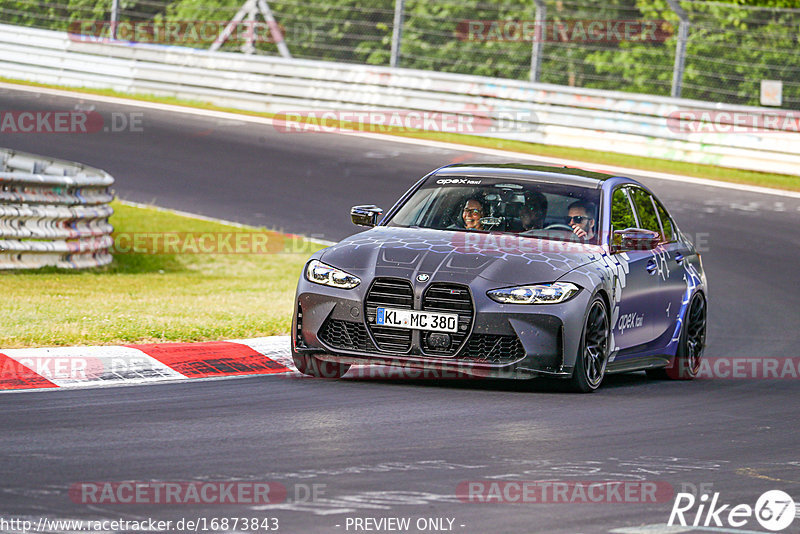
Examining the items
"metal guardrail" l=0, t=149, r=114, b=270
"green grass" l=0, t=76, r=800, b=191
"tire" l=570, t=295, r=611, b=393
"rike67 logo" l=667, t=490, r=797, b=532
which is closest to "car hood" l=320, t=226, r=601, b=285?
"tire" l=570, t=295, r=611, b=393

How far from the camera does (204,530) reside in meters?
5.15

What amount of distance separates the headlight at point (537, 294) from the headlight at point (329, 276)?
0.85m

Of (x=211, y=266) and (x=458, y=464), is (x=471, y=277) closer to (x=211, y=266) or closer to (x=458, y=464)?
(x=458, y=464)

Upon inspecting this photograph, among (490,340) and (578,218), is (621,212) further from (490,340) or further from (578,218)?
(490,340)

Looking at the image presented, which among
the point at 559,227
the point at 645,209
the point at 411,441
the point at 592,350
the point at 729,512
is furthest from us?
the point at 645,209

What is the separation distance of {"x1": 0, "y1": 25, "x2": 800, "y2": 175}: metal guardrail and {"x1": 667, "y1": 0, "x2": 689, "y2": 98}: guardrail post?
464 mm

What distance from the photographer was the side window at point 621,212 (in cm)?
1009

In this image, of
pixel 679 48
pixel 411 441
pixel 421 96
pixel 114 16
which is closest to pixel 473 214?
pixel 411 441

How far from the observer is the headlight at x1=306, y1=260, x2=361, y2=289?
347 inches

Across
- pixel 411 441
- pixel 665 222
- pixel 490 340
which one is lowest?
pixel 411 441

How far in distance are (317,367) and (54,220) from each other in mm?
5686

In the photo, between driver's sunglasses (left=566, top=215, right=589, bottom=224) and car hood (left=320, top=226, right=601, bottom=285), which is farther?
driver's sunglasses (left=566, top=215, right=589, bottom=224)

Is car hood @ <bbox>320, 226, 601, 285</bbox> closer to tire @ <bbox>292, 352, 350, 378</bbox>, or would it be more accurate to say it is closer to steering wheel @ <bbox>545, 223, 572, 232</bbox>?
steering wheel @ <bbox>545, 223, 572, 232</bbox>

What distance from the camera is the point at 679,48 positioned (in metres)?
23.7
